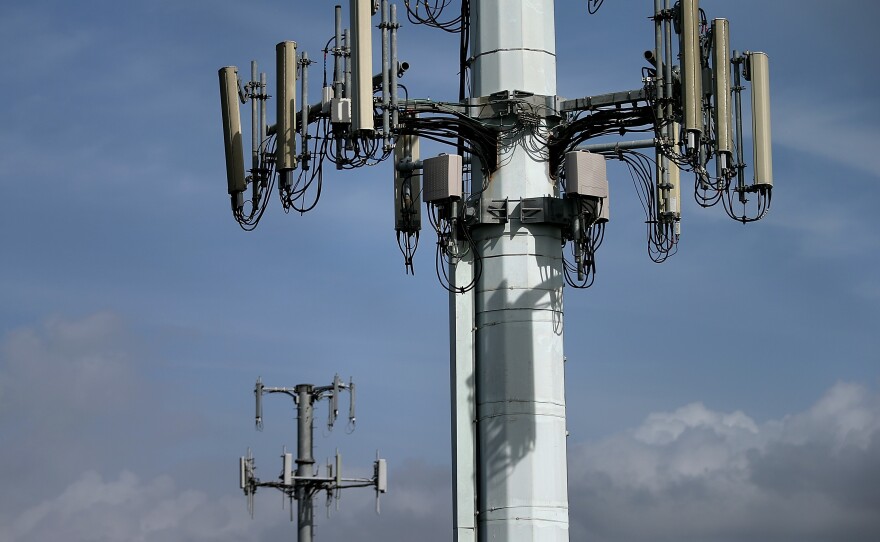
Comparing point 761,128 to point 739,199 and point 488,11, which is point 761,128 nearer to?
point 739,199

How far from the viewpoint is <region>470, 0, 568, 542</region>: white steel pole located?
42062mm

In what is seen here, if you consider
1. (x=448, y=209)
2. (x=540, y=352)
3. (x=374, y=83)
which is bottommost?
(x=540, y=352)

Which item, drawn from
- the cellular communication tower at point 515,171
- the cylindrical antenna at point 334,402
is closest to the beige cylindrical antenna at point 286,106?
the cellular communication tower at point 515,171

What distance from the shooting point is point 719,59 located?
1667 inches

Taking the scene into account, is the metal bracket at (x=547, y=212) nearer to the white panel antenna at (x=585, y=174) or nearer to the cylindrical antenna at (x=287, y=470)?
the white panel antenna at (x=585, y=174)

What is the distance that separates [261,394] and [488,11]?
27.6 metres

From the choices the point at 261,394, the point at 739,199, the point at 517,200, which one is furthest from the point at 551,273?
the point at 261,394

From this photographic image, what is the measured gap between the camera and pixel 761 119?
43594 millimetres

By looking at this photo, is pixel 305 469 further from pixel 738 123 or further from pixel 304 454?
pixel 738 123

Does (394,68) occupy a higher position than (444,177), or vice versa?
(394,68)

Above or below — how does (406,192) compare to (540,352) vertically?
above

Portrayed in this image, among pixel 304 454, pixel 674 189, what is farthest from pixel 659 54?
pixel 304 454

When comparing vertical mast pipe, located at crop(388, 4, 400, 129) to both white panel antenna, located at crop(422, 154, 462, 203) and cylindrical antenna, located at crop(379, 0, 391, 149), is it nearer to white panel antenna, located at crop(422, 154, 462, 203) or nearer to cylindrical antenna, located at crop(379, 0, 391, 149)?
cylindrical antenna, located at crop(379, 0, 391, 149)

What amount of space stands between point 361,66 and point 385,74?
93cm
